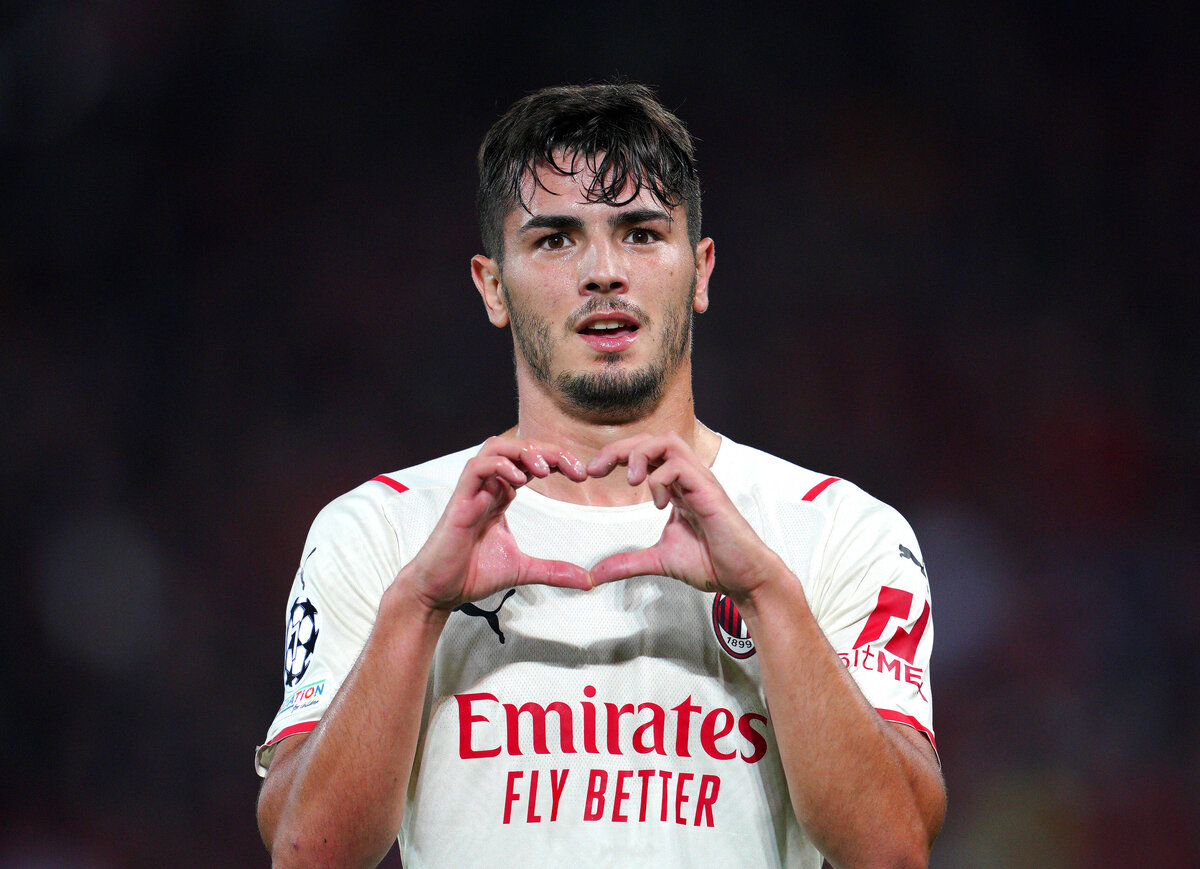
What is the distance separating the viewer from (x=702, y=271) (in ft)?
8.66

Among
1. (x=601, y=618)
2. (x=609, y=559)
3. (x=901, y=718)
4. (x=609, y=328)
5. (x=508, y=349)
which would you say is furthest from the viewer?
(x=508, y=349)

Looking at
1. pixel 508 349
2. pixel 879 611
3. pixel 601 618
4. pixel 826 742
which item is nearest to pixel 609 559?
pixel 601 618

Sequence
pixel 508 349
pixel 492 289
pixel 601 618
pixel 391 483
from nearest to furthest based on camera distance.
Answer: pixel 601 618 → pixel 391 483 → pixel 492 289 → pixel 508 349

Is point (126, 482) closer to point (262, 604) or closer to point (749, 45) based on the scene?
point (262, 604)

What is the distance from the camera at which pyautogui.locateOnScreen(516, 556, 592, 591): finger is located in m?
1.97

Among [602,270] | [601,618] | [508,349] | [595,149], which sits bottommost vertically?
[601,618]

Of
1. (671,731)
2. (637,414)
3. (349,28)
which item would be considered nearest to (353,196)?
(349,28)

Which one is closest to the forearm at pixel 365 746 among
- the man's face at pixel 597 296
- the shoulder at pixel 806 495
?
the man's face at pixel 597 296

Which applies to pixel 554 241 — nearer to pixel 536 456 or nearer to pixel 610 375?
pixel 610 375

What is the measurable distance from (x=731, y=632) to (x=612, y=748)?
0.29m

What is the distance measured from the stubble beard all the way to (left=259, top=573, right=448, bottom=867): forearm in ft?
1.89

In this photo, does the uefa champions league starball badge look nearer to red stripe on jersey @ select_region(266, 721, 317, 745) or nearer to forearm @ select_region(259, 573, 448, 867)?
red stripe on jersey @ select_region(266, 721, 317, 745)

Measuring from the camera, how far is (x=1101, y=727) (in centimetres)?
467

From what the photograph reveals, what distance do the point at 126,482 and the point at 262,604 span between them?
711mm
